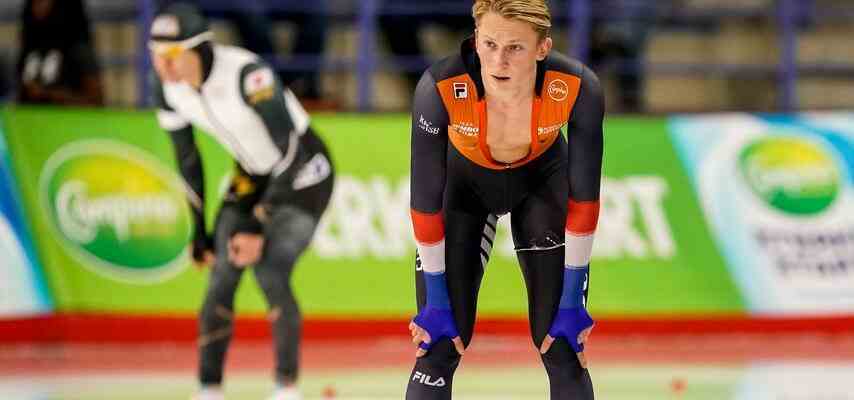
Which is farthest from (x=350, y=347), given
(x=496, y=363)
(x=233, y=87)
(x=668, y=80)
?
(x=668, y=80)

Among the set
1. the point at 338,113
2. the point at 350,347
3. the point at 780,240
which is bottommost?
the point at 350,347

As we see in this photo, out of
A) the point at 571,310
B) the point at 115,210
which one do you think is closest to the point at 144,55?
the point at 115,210

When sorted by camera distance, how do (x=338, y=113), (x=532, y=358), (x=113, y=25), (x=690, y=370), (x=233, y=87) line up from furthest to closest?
1. (x=113, y=25)
2. (x=338, y=113)
3. (x=532, y=358)
4. (x=690, y=370)
5. (x=233, y=87)

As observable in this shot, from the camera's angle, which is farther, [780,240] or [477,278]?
[780,240]

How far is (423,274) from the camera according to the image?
5.55 m

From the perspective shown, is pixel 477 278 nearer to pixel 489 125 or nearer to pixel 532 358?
pixel 489 125

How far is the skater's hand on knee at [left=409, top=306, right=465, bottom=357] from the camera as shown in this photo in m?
5.48

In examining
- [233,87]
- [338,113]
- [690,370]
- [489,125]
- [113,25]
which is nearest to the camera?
[489,125]

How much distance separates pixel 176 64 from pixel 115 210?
134 inches

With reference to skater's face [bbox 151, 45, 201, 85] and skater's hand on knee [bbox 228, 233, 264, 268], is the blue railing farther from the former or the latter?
skater's hand on knee [bbox 228, 233, 264, 268]

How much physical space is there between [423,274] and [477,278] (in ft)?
A: 0.80

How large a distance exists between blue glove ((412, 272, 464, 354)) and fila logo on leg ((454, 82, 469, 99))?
2.29 feet

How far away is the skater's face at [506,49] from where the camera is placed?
516 cm

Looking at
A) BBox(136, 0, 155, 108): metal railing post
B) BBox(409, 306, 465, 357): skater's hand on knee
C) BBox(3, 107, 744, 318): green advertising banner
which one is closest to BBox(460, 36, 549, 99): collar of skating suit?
BBox(409, 306, 465, 357): skater's hand on knee
